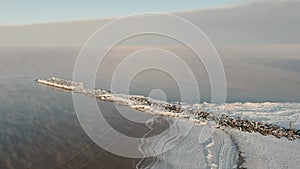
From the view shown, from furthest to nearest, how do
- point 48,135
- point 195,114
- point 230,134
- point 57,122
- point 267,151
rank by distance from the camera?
1. point 195,114
2. point 57,122
3. point 230,134
4. point 48,135
5. point 267,151

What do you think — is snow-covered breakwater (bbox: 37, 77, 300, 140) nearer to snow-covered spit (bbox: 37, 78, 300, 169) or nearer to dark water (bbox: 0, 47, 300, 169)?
snow-covered spit (bbox: 37, 78, 300, 169)

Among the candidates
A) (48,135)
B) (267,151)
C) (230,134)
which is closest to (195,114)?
(230,134)

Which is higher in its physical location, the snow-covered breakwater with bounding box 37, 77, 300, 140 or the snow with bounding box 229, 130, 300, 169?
the snow-covered breakwater with bounding box 37, 77, 300, 140

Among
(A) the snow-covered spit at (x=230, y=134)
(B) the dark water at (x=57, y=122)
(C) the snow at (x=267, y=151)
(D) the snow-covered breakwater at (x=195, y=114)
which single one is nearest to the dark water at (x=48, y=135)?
(B) the dark water at (x=57, y=122)

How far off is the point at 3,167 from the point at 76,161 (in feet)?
12.4

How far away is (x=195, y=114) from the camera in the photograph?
80.0 ft

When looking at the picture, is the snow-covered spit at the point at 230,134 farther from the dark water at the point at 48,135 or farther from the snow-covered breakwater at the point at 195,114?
the dark water at the point at 48,135

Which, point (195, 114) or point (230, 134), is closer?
point (230, 134)

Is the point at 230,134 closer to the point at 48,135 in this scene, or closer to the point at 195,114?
the point at 195,114

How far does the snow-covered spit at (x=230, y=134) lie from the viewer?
1562 cm

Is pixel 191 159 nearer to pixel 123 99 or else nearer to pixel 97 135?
pixel 97 135

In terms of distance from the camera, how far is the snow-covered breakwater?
20.7 m

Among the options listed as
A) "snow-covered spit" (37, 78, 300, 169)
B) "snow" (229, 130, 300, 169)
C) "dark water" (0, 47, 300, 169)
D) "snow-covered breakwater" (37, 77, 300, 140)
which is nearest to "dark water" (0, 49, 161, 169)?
"dark water" (0, 47, 300, 169)

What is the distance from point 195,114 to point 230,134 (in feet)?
15.8
